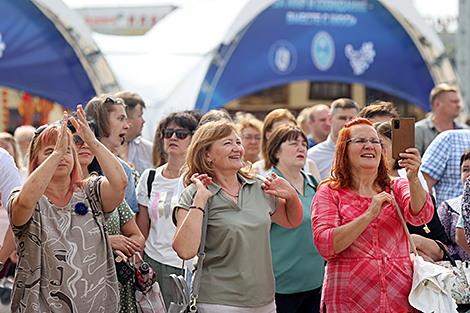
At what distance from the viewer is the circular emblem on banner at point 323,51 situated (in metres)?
12.7

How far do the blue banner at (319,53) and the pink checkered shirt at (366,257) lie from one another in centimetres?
792

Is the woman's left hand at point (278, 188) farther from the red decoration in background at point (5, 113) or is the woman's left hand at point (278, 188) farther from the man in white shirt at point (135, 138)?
the red decoration in background at point (5, 113)

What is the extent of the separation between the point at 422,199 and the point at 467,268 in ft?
2.38

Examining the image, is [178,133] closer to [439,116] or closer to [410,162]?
[410,162]

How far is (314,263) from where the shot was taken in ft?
12.8

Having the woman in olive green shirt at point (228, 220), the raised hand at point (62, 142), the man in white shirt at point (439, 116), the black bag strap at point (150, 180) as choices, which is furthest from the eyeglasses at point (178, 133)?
the man in white shirt at point (439, 116)

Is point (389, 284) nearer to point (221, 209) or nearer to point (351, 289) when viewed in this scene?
point (351, 289)

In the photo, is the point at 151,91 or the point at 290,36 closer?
the point at 151,91

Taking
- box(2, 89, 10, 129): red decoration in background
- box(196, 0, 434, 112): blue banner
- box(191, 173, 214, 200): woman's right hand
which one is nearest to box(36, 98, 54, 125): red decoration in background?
box(2, 89, 10, 129): red decoration in background

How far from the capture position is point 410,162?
9.33 ft

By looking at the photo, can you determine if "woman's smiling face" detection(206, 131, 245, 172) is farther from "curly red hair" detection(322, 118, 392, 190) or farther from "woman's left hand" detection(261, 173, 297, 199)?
"curly red hair" detection(322, 118, 392, 190)

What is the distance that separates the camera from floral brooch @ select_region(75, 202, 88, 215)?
2842 mm

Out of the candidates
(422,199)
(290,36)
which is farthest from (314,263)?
(290,36)

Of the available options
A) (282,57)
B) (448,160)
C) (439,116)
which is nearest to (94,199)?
(448,160)
